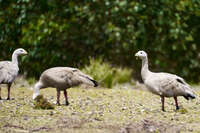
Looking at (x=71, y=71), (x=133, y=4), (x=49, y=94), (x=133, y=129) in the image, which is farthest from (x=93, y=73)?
(x=133, y=129)

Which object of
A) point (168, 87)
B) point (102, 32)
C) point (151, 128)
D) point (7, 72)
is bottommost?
point (151, 128)

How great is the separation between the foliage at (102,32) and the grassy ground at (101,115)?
4113mm

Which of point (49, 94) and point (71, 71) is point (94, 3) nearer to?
point (49, 94)

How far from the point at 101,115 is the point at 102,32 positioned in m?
6.99

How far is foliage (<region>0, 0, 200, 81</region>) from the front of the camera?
515 inches

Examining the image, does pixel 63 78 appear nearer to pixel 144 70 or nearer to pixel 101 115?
pixel 101 115

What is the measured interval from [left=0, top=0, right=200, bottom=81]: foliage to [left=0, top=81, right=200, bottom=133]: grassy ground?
4113mm

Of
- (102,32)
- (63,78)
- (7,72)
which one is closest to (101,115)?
(63,78)

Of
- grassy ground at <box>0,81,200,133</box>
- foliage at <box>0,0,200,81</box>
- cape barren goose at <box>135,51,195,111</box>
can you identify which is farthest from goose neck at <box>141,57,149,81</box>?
foliage at <box>0,0,200,81</box>

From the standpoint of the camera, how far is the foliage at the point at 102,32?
42.9 ft

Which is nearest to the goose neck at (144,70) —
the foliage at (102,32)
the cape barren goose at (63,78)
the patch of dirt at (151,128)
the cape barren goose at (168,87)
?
the cape barren goose at (168,87)

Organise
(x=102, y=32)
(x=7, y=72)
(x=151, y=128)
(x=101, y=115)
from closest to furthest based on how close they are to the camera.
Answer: (x=151, y=128) < (x=101, y=115) < (x=7, y=72) < (x=102, y=32)

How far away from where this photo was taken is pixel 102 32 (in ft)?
44.9

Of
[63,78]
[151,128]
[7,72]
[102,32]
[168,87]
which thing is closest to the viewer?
[151,128]
